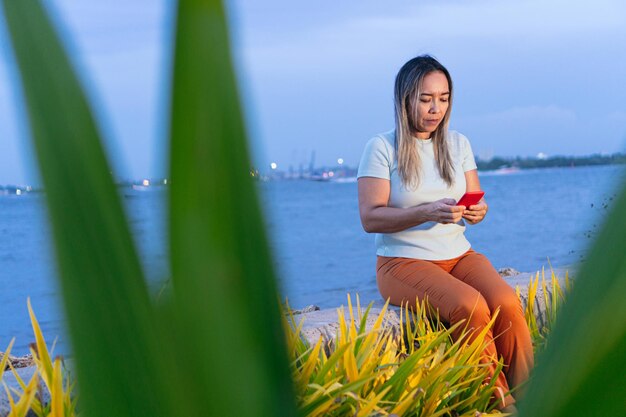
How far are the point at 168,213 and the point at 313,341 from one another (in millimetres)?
3096

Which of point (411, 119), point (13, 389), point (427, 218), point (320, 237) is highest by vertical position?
point (411, 119)

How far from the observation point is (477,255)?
12.8 ft

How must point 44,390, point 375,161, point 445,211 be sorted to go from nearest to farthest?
point 44,390 < point 445,211 < point 375,161

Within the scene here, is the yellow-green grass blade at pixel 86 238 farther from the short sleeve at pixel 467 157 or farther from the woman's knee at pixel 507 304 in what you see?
the short sleeve at pixel 467 157

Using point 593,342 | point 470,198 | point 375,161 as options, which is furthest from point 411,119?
point 593,342

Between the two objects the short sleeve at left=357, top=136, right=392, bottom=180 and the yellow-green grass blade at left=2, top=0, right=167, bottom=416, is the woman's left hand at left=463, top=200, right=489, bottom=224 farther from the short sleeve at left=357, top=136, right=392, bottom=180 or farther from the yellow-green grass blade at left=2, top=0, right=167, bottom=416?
the yellow-green grass blade at left=2, top=0, right=167, bottom=416

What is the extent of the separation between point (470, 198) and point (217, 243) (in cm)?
325

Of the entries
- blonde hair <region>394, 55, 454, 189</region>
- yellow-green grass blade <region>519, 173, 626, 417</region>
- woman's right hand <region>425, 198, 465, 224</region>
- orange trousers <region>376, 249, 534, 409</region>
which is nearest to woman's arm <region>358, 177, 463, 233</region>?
woman's right hand <region>425, 198, 465, 224</region>

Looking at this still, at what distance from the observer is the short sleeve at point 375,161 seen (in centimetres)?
376

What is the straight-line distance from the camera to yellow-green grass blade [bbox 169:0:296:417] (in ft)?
0.74

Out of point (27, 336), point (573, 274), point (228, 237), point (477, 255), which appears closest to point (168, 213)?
point (228, 237)

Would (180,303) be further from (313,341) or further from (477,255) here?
(477,255)

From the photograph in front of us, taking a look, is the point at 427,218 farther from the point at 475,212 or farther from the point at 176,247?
the point at 176,247

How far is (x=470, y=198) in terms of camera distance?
11.2 feet
